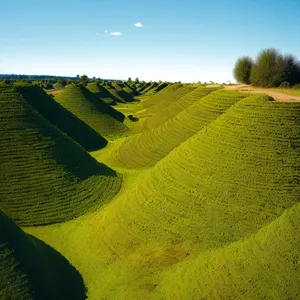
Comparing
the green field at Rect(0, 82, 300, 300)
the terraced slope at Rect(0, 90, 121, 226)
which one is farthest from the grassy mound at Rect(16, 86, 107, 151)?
the green field at Rect(0, 82, 300, 300)

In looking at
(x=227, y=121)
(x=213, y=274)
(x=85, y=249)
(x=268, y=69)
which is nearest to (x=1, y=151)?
(x=85, y=249)

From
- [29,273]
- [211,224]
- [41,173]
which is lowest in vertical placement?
[29,273]

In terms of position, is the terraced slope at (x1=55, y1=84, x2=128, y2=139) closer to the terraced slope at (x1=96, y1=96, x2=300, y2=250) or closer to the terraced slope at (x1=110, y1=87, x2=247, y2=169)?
the terraced slope at (x1=110, y1=87, x2=247, y2=169)

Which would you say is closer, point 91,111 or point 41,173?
point 41,173

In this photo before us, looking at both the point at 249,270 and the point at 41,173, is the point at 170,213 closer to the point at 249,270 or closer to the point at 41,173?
the point at 249,270

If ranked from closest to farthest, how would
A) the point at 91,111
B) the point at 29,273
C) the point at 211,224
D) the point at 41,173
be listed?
1. the point at 29,273
2. the point at 211,224
3. the point at 41,173
4. the point at 91,111

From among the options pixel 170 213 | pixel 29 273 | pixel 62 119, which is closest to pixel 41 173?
pixel 170 213
